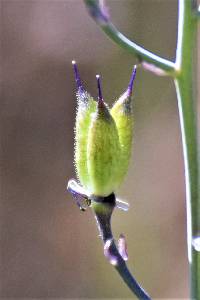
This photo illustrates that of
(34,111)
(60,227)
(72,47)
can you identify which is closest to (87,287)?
(60,227)

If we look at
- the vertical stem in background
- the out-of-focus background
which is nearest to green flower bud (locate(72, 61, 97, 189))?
the vertical stem in background

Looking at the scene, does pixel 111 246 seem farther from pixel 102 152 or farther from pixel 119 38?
pixel 119 38

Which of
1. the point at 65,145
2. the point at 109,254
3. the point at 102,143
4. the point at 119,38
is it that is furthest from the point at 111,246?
the point at 65,145

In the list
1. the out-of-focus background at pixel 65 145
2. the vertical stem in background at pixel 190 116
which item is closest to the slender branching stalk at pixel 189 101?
the vertical stem in background at pixel 190 116

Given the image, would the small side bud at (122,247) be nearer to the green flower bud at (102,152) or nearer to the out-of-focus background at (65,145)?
the green flower bud at (102,152)

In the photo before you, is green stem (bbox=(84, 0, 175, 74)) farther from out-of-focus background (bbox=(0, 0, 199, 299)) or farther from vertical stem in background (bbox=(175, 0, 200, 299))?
out-of-focus background (bbox=(0, 0, 199, 299))

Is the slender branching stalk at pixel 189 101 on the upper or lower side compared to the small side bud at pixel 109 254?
upper

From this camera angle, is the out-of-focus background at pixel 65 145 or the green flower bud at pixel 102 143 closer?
the green flower bud at pixel 102 143
